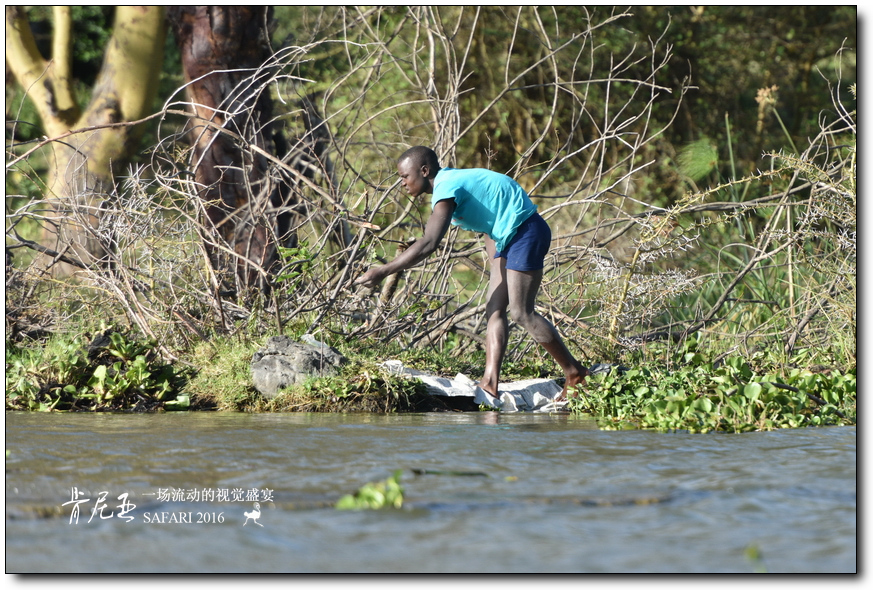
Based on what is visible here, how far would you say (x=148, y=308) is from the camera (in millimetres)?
6340

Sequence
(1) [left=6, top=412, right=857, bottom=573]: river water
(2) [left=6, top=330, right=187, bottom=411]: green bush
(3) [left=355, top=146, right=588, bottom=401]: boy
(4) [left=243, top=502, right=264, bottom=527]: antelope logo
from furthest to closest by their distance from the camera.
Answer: (2) [left=6, top=330, right=187, bottom=411]: green bush, (3) [left=355, top=146, right=588, bottom=401]: boy, (4) [left=243, top=502, right=264, bottom=527]: antelope logo, (1) [left=6, top=412, right=857, bottom=573]: river water

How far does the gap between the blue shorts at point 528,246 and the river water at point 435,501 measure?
1.19m

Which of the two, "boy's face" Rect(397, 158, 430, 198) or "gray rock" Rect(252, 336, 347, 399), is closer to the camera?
"boy's face" Rect(397, 158, 430, 198)

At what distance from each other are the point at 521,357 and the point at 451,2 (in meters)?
2.69

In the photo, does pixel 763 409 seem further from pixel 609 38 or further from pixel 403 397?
pixel 609 38

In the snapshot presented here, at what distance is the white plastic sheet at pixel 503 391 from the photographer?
579 centimetres

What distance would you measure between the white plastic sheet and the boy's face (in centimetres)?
117

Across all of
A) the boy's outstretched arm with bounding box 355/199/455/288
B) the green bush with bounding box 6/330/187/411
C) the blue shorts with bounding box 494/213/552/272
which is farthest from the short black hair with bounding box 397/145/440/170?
the green bush with bounding box 6/330/187/411

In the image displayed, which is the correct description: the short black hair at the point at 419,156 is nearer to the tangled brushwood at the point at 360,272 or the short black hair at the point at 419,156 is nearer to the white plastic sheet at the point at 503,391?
the tangled brushwood at the point at 360,272

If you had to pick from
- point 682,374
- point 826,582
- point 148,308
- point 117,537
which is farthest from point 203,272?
point 826,582

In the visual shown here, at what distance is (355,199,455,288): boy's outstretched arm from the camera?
5039mm

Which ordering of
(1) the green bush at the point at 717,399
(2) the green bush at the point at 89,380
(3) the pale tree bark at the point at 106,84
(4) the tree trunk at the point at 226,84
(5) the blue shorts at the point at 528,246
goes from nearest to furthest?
(1) the green bush at the point at 717,399
(5) the blue shorts at the point at 528,246
(2) the green bush at the point at 89,380
(4) the tree trunk at the point at 226,84
(3) the pale tree bark at the point at 106,84

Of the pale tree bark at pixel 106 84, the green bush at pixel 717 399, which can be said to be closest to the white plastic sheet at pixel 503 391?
the green bush at pixel 717 399

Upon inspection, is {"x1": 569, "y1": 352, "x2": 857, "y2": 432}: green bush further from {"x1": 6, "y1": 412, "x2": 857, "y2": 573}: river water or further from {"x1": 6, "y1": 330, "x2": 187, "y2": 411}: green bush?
{"x1": 6, "y1": 330, "x2": 187, "y2": 411}: green bush
